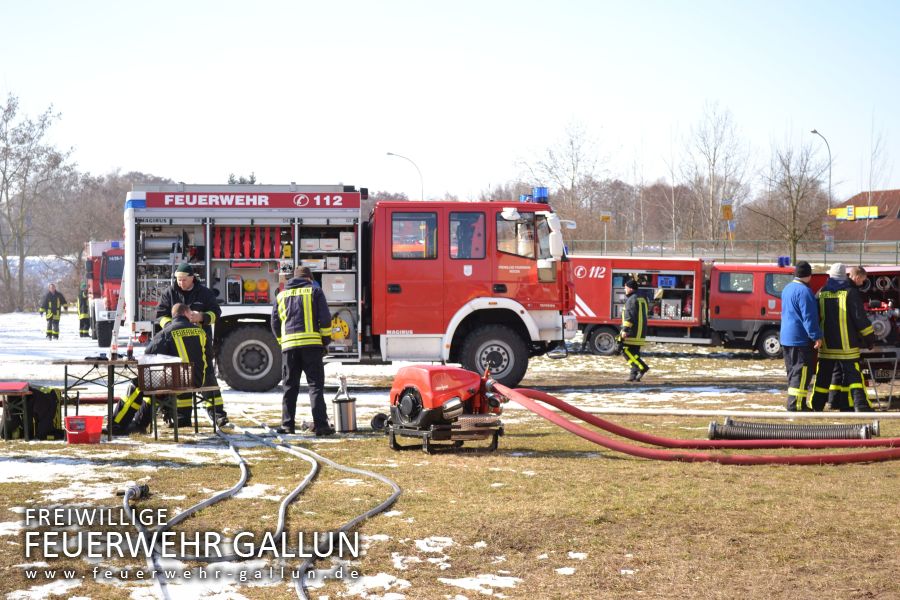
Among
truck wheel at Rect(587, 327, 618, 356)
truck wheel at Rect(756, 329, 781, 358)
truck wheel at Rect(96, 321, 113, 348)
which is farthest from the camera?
truck wheel at Rect(96, 321, 113, 348)

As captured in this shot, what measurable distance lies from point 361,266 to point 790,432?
749cm

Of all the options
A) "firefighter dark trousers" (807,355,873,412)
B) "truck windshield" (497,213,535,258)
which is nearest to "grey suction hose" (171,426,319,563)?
"truck windshield" (497,213,535,258)

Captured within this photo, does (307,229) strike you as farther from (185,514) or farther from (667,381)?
(185,514)

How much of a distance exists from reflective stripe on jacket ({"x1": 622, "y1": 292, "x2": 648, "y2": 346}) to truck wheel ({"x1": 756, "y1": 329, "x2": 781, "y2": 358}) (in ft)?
22.7

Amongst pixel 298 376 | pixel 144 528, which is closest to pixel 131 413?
pixel 298 376

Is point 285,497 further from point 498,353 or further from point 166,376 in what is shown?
point 498,353

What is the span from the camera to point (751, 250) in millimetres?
57188

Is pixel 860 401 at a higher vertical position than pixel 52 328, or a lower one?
lower

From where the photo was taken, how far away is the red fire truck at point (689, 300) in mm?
23219

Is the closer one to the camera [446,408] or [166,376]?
[446,408]

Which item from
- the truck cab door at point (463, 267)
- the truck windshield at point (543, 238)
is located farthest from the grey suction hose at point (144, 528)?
the truck windshield at point (543, 238)

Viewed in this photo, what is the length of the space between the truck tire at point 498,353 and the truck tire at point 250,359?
286 centimetres

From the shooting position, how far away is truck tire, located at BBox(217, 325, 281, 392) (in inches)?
582

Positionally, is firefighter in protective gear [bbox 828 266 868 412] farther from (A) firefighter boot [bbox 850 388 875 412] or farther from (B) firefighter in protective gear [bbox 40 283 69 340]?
(B) firefighter in protective gear [bbox 40 283 69 340]
